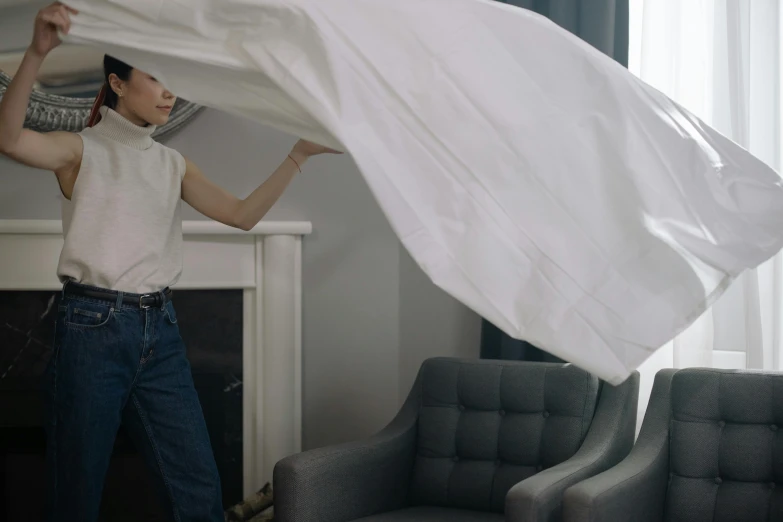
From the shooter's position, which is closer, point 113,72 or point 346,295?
point 113,72

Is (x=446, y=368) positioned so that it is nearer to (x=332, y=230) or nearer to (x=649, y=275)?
(x=332, y=230)

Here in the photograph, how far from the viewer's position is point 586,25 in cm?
269

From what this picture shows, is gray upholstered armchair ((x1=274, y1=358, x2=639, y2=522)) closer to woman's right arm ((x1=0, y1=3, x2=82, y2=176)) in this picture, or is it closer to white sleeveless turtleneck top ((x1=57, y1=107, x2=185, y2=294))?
white sleeveless turtleneck top ((x1=57, y1=107, x2=185, y2=294))

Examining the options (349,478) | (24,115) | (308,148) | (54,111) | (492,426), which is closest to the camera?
(24,115)

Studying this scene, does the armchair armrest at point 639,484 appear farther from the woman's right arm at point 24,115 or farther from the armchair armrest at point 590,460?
the woman's right arm at point 24,115

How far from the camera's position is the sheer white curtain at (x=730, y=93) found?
7.90 feet

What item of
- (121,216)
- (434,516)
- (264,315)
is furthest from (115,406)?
(264,315)

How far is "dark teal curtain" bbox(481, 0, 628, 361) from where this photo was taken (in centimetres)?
264

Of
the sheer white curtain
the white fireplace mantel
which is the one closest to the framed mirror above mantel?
the white fireplace mantel

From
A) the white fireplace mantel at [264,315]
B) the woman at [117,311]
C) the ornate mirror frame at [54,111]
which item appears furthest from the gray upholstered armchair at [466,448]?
the ornate mirror frame at [54,111]

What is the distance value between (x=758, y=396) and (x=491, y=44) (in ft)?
4.25

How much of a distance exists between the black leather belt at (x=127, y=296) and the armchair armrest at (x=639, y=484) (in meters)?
1.05

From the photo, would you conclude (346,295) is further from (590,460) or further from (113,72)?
(113,72)

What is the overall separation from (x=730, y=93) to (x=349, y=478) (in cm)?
159
